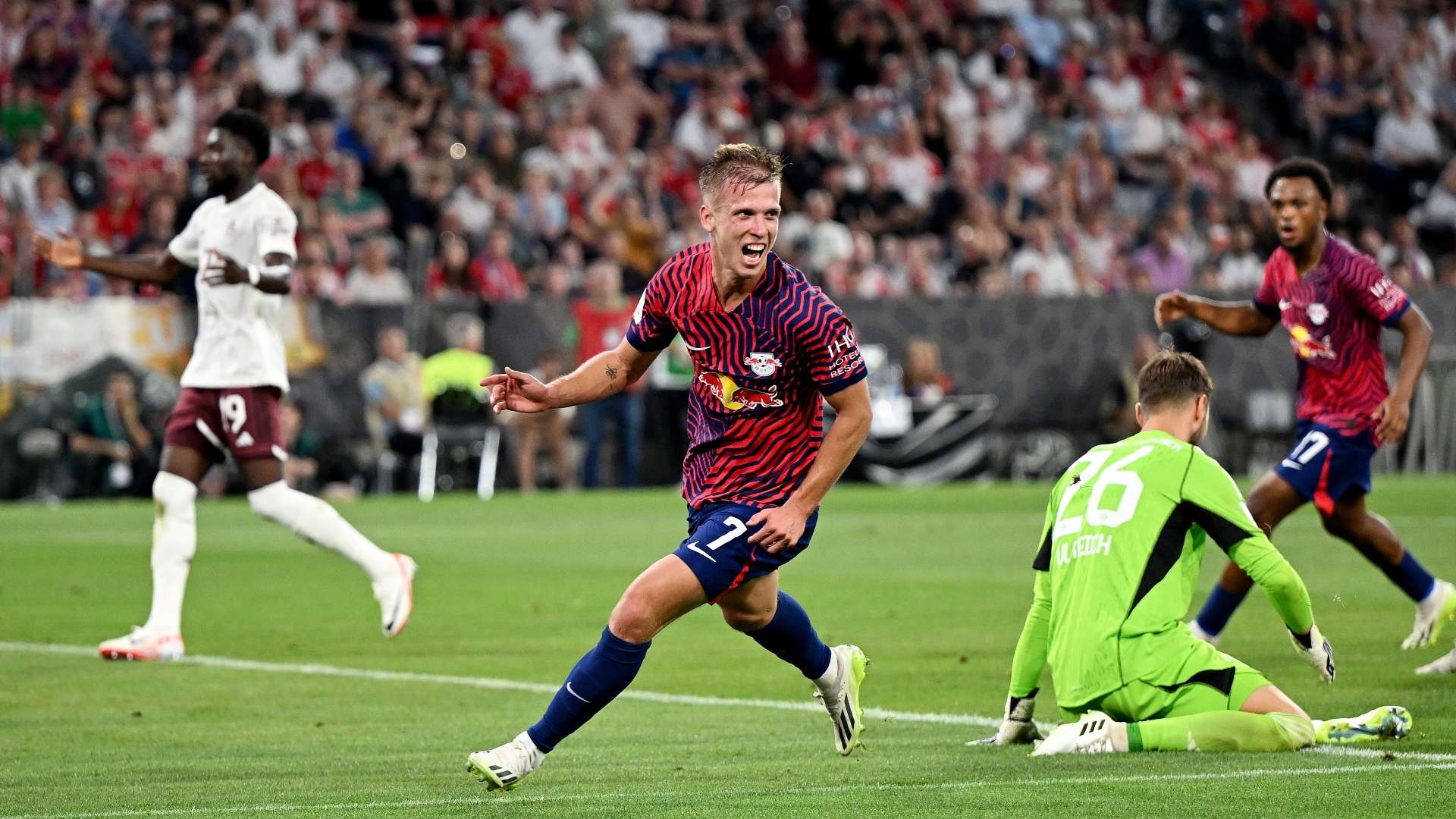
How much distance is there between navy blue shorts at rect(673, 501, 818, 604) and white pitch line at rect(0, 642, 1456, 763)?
1604 mm

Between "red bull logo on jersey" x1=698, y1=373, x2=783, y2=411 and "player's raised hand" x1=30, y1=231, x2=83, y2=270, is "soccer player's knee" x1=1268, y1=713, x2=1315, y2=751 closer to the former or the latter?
"red bull logo on jersey" x1=698, y1=373, x2=783, y2=411

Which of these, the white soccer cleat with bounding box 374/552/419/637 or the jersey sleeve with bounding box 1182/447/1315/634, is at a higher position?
the jersey sleeve with bounding box 1182/447/1315/634

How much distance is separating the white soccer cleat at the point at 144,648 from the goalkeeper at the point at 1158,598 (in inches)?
189

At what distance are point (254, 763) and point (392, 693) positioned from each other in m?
1.93

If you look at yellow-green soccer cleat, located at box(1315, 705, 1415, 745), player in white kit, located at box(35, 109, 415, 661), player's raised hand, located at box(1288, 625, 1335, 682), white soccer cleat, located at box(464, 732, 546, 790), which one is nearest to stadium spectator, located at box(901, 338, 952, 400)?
player in white kit, located at box(35, 109, 415, 661)

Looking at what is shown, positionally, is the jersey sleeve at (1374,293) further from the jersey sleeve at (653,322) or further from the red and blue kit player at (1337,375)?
the jersey sleeve at (653,322)

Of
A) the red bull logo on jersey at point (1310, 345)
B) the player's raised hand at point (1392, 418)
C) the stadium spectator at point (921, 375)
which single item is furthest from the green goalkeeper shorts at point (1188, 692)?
the stadium spectator at point (921, 375)

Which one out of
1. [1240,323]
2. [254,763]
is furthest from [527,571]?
[254,763]

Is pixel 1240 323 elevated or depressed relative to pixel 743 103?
depressed

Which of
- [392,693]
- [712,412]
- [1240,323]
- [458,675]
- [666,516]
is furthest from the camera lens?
[666,516]

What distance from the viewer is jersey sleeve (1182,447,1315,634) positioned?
260 inches

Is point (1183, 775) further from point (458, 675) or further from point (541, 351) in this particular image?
point (541, 351)

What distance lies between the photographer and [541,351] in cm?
2377

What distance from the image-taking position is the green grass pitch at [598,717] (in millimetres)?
6273
